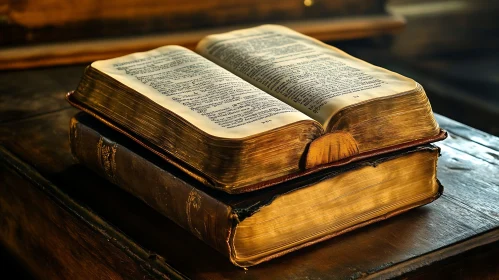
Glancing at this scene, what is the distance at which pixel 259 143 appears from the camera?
963 millimetres

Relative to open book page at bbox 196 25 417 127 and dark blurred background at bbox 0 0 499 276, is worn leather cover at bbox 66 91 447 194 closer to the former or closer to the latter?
open book page at bbox 196 25 417 127

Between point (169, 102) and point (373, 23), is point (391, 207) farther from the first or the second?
point (373, 23)

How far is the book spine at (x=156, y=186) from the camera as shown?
959mm

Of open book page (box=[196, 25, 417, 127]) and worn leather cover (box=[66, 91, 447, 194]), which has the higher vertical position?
open book page (box=[196, 25, 417, 127])

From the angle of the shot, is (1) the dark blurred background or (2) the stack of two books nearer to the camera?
(2) the stack of two books

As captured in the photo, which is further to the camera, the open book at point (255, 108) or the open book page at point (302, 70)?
the open book page at point (302, 70)

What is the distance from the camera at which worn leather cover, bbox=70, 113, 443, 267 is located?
954 mm

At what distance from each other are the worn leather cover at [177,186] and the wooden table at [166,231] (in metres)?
0.02

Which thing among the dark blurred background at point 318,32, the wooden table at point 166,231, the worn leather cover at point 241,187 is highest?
the worn leather cover at point 241,187

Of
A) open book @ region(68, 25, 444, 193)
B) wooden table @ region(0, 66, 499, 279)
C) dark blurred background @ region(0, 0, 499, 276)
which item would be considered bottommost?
dark blurred background @ region(0, 0, 499, 276)

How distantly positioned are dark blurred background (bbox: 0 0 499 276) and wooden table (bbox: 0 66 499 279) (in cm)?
31

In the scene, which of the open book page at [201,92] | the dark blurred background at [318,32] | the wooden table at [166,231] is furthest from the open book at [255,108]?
the dark blurred background at [318,32]

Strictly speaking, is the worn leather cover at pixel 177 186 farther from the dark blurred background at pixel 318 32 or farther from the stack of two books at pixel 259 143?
the dark blurred background at pixel 318 32

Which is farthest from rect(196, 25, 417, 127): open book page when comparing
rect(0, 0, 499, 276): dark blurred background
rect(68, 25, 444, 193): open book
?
rect(0, 0, 499, 276): dark blurred background
